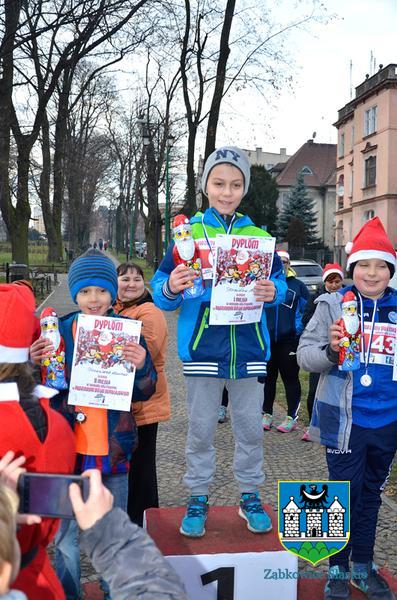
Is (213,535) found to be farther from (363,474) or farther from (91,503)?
(91,503)

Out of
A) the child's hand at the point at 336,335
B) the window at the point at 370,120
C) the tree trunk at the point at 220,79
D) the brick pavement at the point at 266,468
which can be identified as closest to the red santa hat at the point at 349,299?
the child's hand at the point at 336,335

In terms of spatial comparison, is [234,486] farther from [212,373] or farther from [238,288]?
[238,288]

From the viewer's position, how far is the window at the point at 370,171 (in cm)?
4119

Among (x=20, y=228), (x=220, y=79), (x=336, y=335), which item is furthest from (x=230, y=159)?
(x=20, y=228)

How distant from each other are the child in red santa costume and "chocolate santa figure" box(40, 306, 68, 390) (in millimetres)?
606

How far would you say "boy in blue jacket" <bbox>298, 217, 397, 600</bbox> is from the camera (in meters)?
3.12

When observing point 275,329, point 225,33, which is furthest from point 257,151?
point 275,329

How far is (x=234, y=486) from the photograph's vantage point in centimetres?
502

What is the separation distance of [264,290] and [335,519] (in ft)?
3.98

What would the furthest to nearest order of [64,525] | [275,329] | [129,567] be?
1. [275,329]
2. [64,525]
3. [129,567]

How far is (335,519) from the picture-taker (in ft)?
9.72

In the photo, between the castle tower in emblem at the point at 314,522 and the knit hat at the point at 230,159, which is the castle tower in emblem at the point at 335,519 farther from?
the knit hat at the point at 230,159

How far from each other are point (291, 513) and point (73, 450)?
1.29m

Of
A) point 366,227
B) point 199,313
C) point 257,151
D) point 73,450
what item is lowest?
point 73,450
